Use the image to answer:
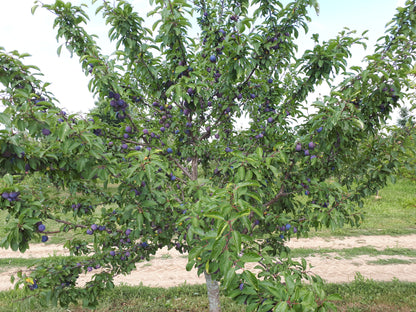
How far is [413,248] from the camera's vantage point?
7.37m

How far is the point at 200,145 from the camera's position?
3266mm

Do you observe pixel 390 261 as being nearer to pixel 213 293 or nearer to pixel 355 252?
pixel 355 252

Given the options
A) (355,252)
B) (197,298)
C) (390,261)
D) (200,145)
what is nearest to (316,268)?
(355,252)

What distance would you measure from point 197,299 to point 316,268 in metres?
3.09

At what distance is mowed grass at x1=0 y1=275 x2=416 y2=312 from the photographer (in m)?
4.58

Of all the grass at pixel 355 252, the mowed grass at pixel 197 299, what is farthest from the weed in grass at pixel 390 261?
the mowed grass at pixel 197 299

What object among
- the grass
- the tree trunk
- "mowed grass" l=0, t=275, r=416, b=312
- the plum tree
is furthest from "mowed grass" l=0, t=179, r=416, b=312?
the plum tree

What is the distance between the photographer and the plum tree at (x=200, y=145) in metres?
1.90

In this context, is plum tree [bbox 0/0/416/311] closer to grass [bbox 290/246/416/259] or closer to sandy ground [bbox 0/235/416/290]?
sandy ground [bbox 0/235/416/290]

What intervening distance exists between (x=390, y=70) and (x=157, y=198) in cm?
235

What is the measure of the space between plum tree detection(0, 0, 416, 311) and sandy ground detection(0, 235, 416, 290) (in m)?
2.80

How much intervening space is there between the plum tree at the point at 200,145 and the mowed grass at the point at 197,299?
4.69 feet

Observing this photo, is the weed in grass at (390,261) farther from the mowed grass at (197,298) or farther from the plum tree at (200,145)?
the plum tree at (200,145)

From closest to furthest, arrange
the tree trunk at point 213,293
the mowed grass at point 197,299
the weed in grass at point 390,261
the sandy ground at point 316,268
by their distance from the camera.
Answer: the tree trunk at point 213,293, the mowed grass at point 197,299, the sandy ground at point 316,268, the weed in grass at point 390,261
